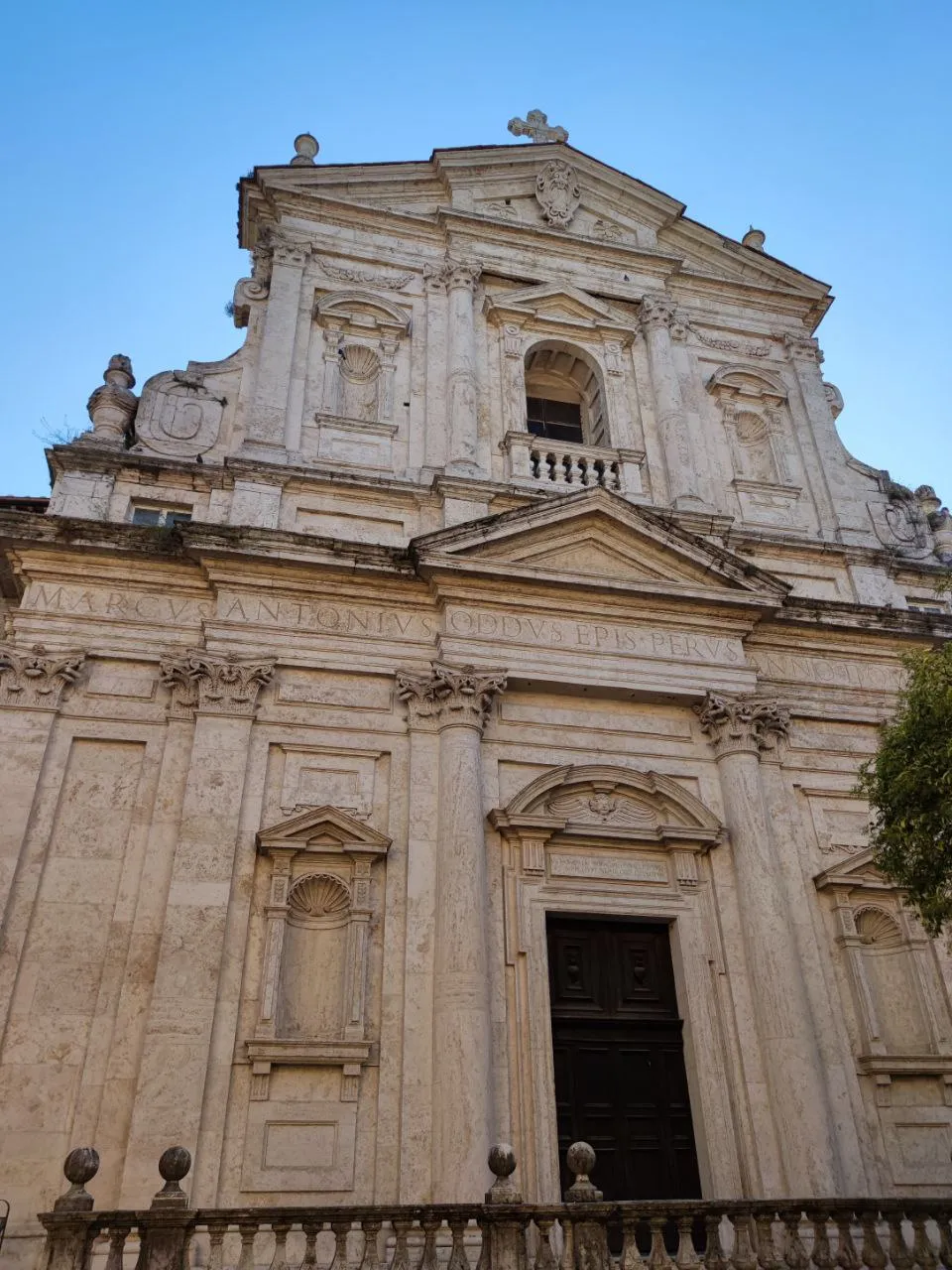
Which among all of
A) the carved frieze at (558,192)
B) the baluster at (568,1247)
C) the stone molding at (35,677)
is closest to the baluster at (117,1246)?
the baluster at (568,1247)

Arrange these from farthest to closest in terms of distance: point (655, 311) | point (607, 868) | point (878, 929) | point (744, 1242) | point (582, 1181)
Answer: point (655, 311) < point (878, 929) < point (607, 868) < point (744, 1242) < point (582, 1181)

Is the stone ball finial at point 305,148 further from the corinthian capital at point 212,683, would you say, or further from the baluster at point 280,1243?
the baluster at point 280,1243

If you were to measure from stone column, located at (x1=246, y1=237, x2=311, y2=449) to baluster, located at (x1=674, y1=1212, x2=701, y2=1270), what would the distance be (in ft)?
31.6

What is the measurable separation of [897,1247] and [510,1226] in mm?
2981

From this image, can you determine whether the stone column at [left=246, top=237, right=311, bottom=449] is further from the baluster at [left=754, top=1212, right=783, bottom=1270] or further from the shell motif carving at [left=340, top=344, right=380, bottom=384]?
the baluster at [left=754, top=1212, right=783, bottom=1270]

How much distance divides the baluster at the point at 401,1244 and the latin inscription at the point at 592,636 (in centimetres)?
631

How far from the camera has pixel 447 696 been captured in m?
11.3

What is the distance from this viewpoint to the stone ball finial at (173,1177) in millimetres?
6500

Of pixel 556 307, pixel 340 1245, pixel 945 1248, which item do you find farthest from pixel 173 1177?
pixel 556 307

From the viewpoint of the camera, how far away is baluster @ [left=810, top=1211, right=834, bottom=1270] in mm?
7238

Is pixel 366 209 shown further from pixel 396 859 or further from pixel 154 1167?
pixel 154 1167

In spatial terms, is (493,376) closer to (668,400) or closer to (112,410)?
(668,400)

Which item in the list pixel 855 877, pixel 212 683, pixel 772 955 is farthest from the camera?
pixel 855 877

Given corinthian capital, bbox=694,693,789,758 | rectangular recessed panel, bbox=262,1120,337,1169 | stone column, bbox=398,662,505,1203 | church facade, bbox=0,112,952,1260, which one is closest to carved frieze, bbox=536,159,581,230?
church facade, bbox=0,112,952,1260
